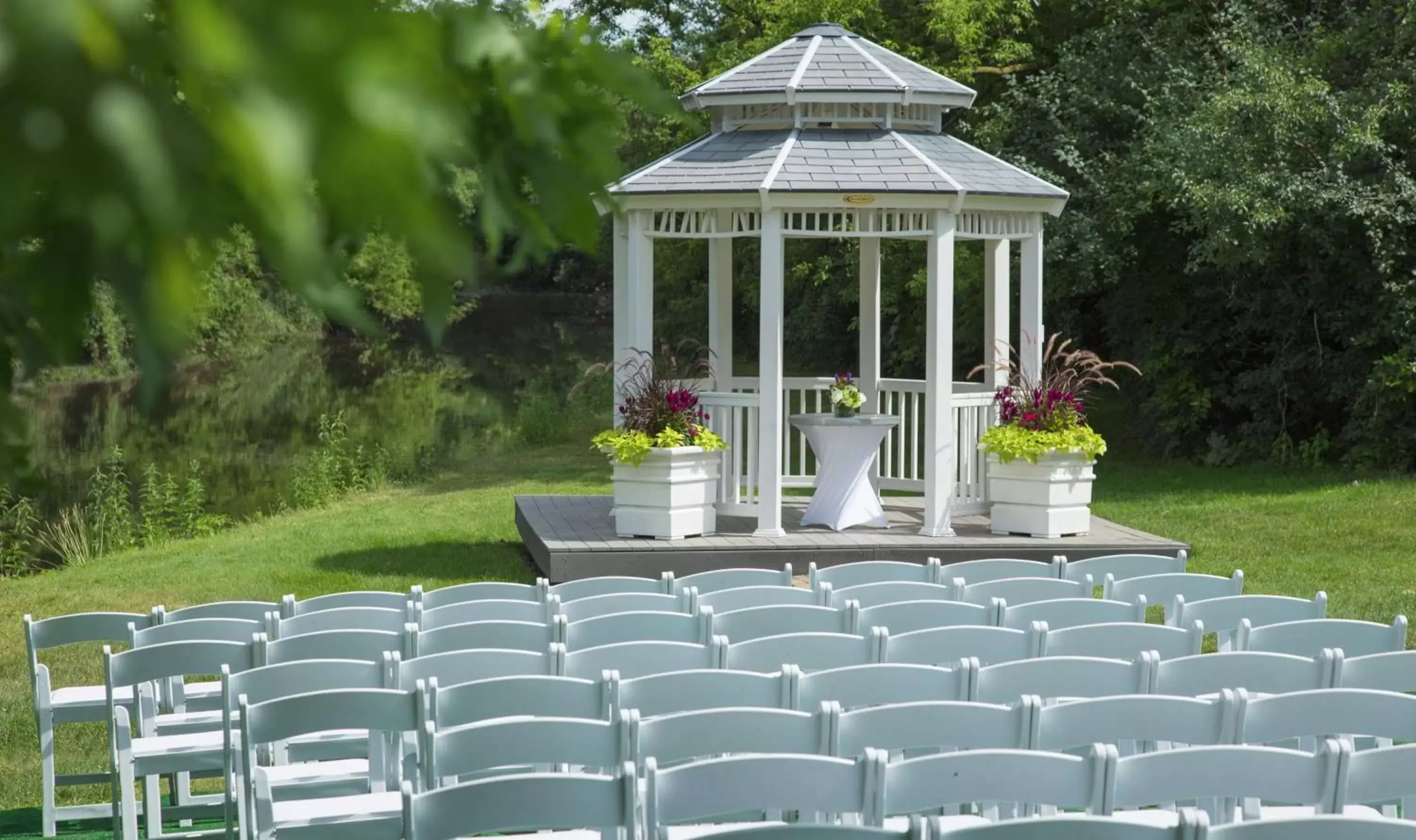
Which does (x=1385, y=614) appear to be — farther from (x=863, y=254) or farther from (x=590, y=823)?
(x=590, y=823)

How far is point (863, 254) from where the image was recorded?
530 inches

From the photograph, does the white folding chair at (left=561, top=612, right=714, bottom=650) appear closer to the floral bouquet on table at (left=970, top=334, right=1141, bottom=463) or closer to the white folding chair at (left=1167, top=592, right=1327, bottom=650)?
the white folding chair at (left=1167, top=592, right=1327, bottom=650)

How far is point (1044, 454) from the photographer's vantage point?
10.8 metres

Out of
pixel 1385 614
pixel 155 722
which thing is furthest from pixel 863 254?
pixel 155 722

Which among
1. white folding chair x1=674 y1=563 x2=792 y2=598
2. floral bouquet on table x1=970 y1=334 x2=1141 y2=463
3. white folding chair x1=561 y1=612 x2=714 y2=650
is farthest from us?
floral bouquet on table x1=970 y1=334 x2=1141 y2=463

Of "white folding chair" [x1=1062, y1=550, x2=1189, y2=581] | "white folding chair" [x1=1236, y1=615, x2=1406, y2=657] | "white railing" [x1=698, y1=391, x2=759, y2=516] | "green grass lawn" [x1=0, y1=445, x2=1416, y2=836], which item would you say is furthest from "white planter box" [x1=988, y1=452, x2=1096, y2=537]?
"white folding chair" [x1=1236, y1=615, x2=1406, y2=657]

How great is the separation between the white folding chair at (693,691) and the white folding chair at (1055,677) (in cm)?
68

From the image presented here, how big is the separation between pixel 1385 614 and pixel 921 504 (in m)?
4.39

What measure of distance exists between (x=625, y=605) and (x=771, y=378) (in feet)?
16.1

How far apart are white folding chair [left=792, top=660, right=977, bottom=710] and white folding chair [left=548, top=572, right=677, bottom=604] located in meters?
2.12

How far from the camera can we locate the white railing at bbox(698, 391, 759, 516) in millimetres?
11297

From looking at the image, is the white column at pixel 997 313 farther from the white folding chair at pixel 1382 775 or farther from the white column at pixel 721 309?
the white folding chair at pixel 1382 775

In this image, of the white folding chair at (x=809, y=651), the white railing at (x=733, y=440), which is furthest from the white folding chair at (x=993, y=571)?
the white railing at (x=733, y=440)

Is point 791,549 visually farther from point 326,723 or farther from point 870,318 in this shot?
point 326,723
